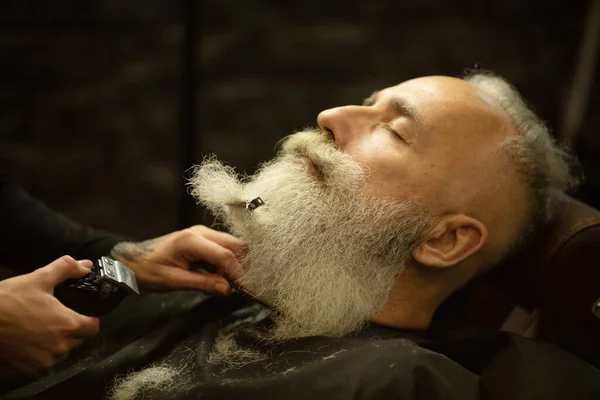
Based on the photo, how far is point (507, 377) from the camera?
Answer: 45.2 inches

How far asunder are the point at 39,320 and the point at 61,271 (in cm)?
10

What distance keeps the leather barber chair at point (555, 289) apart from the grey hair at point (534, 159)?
0.04 m

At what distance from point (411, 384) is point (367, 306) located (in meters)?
0.24

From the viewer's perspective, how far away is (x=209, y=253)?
1312 millimetres

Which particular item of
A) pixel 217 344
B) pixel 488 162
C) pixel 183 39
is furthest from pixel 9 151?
pixel 488 162

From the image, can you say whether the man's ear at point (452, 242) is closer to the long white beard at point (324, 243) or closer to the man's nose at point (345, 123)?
the long white beard at point (324, 243)

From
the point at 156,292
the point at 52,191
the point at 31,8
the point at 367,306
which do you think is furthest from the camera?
the point at 52,191

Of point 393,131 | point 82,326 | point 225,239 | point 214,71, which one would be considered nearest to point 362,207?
point 393,131

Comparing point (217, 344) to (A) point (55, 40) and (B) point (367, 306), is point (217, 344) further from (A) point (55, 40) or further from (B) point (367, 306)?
(A) point (55, 40)

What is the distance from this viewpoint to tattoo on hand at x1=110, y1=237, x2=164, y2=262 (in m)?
1.44

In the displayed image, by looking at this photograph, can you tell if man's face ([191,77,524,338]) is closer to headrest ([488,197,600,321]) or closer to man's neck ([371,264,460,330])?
man's neck ([371,264,460,330])

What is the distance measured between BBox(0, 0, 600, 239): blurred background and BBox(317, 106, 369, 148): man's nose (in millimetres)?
1184

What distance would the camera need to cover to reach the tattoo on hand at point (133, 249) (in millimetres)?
1445

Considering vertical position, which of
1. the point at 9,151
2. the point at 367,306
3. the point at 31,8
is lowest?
the point at 367,306
